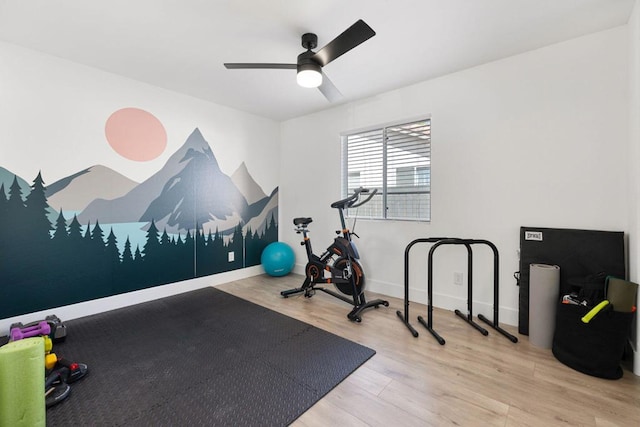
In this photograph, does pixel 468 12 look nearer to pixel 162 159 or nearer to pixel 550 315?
pixel 550 315

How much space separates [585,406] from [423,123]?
2.80 meters

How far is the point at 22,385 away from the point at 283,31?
2.75 m

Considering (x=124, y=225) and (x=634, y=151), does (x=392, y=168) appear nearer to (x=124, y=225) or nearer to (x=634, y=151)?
(x=634, y=151)

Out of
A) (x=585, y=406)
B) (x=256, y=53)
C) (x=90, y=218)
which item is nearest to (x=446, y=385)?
(x=585, y=406)

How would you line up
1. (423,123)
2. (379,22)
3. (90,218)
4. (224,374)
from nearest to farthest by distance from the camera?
(224,374), (379,22), (90,218), (423,123)

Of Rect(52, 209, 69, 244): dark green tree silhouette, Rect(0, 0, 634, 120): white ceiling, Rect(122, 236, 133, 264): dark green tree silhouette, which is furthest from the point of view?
Rect(122, 236, 133, 264): dark green tree silhouette

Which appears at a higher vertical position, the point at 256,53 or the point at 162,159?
the point at 256,53

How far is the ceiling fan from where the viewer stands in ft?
6.02

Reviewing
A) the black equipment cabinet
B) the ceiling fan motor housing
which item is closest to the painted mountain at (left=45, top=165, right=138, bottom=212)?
the ceiling fan motor housing

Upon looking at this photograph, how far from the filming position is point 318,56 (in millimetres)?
2125

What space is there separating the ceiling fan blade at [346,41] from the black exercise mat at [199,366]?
7.48ft

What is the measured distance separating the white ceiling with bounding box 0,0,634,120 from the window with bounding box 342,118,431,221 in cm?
68

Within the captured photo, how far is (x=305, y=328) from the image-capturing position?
8.75 ft

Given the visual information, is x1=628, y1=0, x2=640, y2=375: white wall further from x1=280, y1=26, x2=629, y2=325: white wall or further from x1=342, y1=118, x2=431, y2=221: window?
x1=342, y1=118, x2=431, y2=221: window
